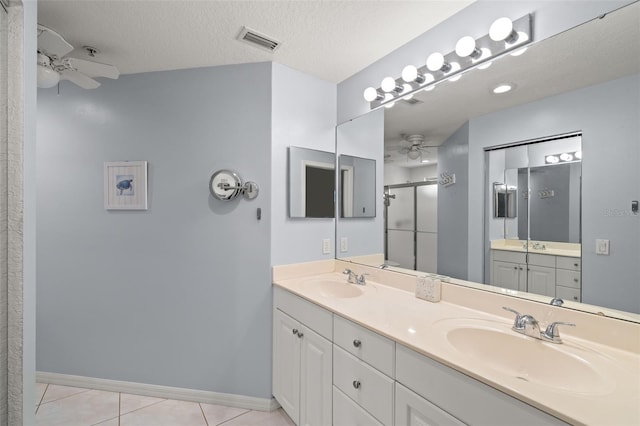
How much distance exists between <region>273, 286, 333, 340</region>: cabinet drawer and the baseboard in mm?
684

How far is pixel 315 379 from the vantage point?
1.49m

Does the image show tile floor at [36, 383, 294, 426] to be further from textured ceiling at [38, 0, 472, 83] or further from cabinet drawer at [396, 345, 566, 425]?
textured ceiling at [38, 0, 472, 83]

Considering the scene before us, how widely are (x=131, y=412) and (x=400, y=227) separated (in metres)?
2.16

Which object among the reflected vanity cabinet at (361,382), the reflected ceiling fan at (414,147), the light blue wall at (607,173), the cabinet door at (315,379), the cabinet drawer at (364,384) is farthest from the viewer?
the reflected ceiling fan at (414,147)

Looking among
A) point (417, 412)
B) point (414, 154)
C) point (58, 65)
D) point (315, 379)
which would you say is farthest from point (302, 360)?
point (58, 65)

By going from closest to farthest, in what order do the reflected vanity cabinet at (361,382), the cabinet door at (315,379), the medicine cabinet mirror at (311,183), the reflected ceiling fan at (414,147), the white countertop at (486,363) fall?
the white countertop at (486,363) → the reflected vanity cabinet at (361,382) → the cabinet door at (315,379) → the reflected ceiling fan at (414,147) → the medicine cabinet mirror at (311,183)

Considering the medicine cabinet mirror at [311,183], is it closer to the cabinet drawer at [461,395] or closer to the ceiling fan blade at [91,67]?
the ceiling fan blade at [91,67]

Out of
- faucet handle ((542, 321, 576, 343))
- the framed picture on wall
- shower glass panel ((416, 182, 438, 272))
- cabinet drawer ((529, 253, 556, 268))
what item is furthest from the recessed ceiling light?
the framed picture on wall

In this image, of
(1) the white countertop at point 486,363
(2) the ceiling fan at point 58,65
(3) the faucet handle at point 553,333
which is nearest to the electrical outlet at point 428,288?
(1) the white countertop at point 486,363

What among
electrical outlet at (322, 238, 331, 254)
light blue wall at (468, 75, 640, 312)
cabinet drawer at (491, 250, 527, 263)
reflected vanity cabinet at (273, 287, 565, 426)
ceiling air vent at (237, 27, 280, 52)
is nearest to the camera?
reflected vanity cabinet at (273, 287, 565, 426)

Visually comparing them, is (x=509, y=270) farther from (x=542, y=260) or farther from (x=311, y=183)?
(x=311, y=183)

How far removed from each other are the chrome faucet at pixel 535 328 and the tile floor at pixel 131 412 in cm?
147

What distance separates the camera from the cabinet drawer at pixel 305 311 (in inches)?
55.9

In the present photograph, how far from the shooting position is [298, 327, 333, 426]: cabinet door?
1398 mm
